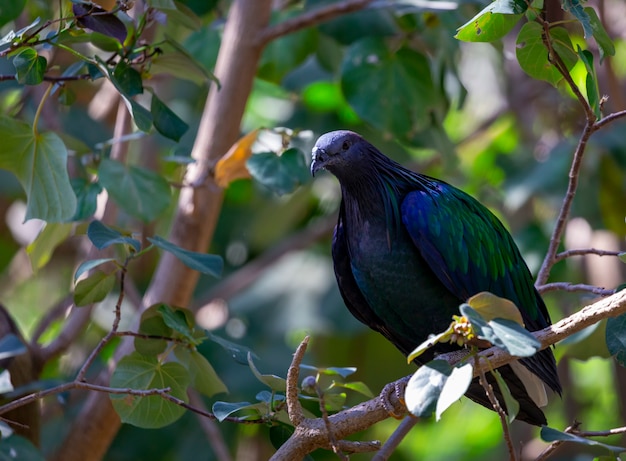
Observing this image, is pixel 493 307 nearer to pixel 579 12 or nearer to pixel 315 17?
pixel 579 12

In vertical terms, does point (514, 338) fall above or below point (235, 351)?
above

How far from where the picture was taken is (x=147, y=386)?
2438mm

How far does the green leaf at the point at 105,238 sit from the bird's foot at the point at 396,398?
2.55 ft

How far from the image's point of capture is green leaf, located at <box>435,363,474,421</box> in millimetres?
1679

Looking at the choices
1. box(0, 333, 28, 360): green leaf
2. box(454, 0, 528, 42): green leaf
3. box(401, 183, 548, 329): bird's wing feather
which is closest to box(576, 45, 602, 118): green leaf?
box(454, 0, 528, 42): green leaf

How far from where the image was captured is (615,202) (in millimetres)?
4578

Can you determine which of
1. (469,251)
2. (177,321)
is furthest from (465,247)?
(177,321)

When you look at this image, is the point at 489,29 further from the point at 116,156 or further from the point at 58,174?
the point at 116,156

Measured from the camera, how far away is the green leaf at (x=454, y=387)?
168 cm

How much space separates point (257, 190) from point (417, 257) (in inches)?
113

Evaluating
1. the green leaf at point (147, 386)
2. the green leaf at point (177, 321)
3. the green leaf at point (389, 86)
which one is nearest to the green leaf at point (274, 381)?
the green leaf at point (177, 321)

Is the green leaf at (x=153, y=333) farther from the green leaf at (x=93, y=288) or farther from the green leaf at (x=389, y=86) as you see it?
the green leaf at (x=389, y=86)

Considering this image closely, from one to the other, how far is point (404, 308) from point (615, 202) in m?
2.32

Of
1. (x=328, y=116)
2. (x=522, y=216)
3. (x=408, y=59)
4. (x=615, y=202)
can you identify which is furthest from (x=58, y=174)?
(x=522, y=216)
